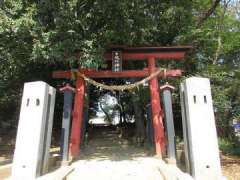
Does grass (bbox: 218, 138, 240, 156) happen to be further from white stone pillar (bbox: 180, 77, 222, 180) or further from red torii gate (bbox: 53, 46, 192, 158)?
white stone pillar (bbox: 180, 77, 222, 180)

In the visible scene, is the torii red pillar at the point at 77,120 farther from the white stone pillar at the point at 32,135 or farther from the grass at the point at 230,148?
the grass at the point at 230,148

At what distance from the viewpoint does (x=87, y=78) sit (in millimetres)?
10398

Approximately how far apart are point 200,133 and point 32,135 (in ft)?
14.3

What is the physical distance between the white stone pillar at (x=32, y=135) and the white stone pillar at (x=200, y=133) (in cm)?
394

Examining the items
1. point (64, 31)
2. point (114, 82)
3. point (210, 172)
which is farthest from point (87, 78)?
point (114, 82)

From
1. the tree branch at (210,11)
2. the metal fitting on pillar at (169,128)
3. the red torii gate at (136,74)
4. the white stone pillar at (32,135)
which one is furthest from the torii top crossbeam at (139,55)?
the tree branch at (210,11)

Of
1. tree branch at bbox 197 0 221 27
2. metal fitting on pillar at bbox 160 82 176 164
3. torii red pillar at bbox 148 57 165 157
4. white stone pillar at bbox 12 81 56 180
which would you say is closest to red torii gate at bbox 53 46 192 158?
torii red pillar at bbox 148 57 165 157

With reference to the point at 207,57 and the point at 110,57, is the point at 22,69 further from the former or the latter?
the point at 207,57

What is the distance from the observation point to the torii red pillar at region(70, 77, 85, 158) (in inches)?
394

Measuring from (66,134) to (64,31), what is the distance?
3452 mm

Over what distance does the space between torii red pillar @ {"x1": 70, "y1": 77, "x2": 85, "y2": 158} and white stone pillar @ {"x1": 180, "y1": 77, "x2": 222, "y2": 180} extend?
4.17m

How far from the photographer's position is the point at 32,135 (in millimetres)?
7230

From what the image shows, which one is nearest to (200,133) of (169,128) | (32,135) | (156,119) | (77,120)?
(169,128)

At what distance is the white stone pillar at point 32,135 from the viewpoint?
7.02 m
